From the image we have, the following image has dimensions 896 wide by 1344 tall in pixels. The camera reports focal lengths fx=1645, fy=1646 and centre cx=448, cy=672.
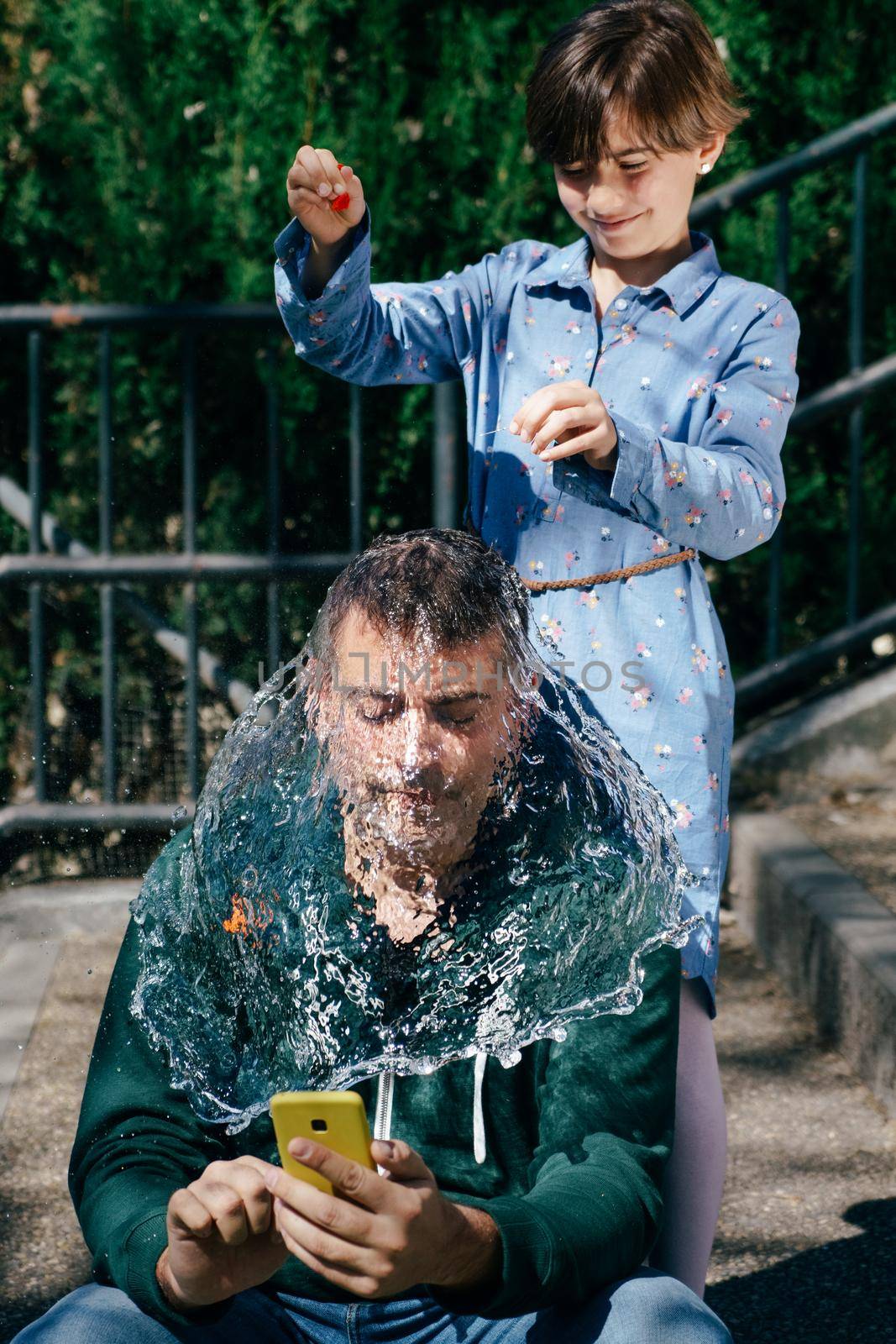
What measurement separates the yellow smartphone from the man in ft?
0.31

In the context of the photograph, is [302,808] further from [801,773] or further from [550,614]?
[801,773]

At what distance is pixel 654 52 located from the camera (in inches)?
79.7

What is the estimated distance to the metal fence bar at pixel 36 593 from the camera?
3.77 m

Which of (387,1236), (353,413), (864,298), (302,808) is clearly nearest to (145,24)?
(353,413)

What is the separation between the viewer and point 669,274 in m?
2.15

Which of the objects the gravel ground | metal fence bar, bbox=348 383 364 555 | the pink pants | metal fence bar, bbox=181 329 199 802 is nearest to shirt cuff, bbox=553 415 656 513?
the pink pants

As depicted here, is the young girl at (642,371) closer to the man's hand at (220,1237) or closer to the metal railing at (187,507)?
the man's hand at (220,1237)

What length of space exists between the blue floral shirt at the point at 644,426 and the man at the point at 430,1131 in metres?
0.36

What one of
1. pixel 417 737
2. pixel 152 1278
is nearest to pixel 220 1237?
pixel 152 1278

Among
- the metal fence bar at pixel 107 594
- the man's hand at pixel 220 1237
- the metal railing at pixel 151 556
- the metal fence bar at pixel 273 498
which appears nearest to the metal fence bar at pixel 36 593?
the metal railing at pixel 151 556

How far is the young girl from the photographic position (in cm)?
202

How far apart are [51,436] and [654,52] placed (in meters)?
2.49

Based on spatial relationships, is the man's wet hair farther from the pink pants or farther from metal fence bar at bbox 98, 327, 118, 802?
metal fence bar at bbox 98, 327, 118, 802

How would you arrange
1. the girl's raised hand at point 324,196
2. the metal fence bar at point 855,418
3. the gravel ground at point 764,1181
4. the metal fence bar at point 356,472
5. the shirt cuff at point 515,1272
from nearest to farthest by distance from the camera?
the shirt cuff at point 515,1272 → the girl's raised hand at point 324,196 → the gravel ground at point 764,1181 → the metal fence bar at point 356,472 → the metal fence bar at point 855,418
